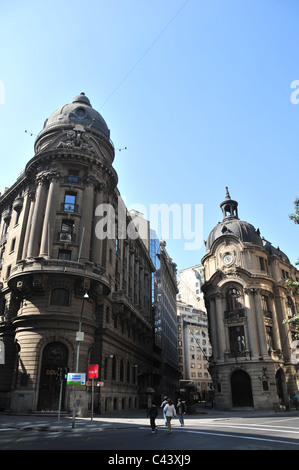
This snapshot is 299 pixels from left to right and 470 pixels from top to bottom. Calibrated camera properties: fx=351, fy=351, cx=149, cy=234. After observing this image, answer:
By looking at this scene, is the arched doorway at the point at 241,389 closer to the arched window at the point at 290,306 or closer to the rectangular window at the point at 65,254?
the arched window at the point at 290,306

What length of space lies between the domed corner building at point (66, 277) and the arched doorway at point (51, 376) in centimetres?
8

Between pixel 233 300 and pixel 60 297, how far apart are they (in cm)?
2991

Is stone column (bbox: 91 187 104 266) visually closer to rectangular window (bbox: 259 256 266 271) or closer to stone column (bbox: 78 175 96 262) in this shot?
stone column (bbox: 78 175 96 262)

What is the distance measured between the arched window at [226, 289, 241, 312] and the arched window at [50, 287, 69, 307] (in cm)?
2908

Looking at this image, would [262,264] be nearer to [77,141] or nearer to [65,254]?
[65,254]

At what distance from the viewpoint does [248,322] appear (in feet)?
165

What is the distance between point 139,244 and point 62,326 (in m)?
31.6

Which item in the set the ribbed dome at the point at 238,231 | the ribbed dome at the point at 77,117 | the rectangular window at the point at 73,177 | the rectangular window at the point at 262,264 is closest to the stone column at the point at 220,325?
the rectangular window at the point at 262,264

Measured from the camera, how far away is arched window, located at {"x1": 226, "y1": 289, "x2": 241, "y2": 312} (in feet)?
173

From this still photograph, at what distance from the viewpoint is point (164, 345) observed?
72.6 m

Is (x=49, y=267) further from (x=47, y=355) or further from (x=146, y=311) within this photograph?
(x=146, y=311)

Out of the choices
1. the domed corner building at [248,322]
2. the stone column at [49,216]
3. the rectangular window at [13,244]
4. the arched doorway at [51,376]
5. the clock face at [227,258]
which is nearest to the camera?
the arched doorway at [51,376]

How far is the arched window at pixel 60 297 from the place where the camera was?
32344 millimetres

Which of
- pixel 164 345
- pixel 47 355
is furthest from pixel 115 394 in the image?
pixel 164 345
